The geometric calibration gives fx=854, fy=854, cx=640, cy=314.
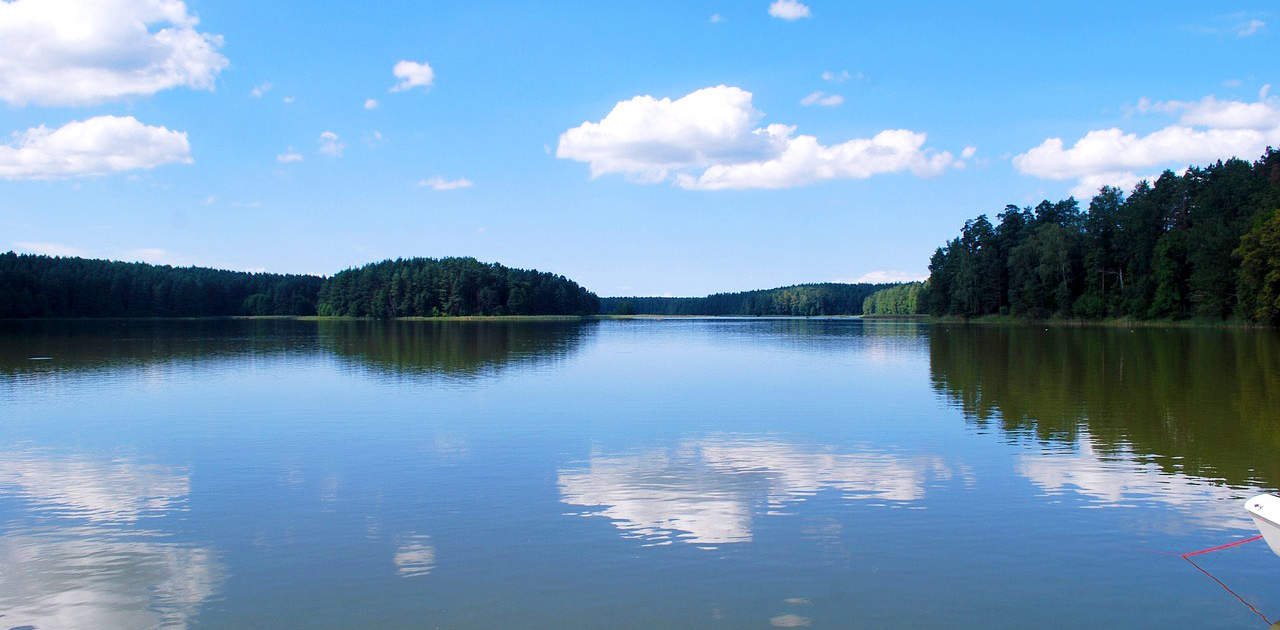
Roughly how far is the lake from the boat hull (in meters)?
0.69

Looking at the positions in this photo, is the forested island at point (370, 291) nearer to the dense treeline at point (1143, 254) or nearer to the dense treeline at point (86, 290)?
the dense treeline at point (86, 290)

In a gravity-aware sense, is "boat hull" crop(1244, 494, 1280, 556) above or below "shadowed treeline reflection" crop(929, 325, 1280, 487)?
above

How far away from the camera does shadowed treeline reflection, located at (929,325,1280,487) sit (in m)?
16.0

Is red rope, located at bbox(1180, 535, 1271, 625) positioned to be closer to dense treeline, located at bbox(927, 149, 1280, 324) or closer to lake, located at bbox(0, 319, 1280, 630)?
lake, located at bbox(0, 319, 1280, 630)

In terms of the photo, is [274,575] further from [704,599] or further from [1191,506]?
[1191,506]

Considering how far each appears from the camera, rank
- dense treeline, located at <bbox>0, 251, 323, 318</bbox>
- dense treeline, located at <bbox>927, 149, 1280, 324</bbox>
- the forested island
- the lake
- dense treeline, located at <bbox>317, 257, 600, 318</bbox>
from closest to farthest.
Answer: the lake < dense treeline, located at <bbox>927, 149, 1280, 324</bbox> < dense treeline, located at <bbox>0, 251, 323, 318</bbox> < the forested island < dense treeline, located at <bbox>317, 257, 600, 318</bbox>

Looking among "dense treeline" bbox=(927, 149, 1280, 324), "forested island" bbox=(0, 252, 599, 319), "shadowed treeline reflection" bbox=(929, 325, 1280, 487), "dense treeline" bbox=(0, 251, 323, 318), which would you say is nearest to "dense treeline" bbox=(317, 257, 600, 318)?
"forested island" bbox=(0, 252, 599, 319)

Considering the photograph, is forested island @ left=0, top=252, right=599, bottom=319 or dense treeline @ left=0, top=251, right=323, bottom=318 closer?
dense treeline @ left=0, top=251, right=323, bottom=318

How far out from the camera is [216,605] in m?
8.45

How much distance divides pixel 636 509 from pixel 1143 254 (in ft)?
317

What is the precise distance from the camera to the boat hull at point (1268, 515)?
26.7ft

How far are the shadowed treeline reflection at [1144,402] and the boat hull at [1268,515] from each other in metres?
5.96

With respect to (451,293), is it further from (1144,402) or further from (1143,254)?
(1144,402)

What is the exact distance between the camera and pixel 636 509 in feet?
39.7
